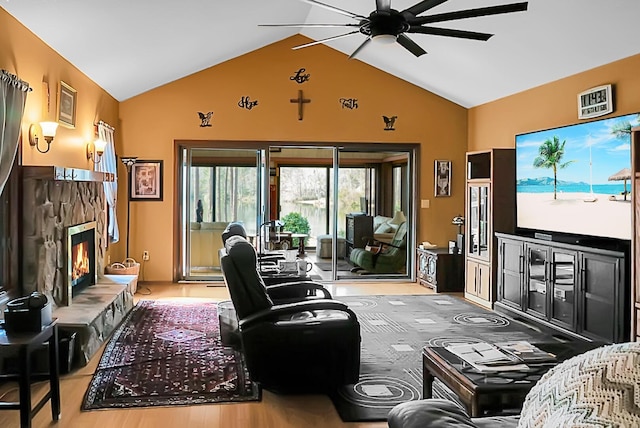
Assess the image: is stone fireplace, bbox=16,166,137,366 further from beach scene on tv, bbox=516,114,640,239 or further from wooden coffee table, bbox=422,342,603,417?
beach scene on tv, bbox=516,114,640,239

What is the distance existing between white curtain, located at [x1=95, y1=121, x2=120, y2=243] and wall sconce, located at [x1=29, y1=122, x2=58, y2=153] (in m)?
1.96

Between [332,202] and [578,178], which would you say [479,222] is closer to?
[578,178]

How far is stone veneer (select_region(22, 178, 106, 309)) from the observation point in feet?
14.8

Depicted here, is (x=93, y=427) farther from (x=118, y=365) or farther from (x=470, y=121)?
(x=470, y=121)

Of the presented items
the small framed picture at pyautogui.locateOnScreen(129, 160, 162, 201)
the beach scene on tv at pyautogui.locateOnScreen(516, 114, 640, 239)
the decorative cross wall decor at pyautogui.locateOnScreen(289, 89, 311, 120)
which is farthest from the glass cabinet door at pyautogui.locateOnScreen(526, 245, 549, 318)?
the small framed picture at pyautogui.locateOnScreen(129, 160, 162, 201)

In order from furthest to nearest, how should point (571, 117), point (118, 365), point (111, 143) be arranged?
point (111, 143) < point (571, 117) < point (118, 365)

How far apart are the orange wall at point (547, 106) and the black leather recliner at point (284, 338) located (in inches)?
137

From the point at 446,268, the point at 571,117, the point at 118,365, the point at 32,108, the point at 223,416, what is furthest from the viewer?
the point at 446,268

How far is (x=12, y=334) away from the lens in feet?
10.3

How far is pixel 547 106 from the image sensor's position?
21.7ft

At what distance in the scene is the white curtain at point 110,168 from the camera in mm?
7022

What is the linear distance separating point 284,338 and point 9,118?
2486 mm

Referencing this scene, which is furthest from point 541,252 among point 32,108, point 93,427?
point 32,108

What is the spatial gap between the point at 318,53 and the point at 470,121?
2.51m
